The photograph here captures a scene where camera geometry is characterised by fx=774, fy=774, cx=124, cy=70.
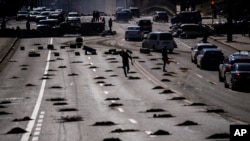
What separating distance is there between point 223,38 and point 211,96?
4956 centimetres

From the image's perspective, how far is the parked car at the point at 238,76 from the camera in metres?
41.0

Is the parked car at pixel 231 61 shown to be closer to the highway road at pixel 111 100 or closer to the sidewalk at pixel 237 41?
the highway road at pixel 111 100

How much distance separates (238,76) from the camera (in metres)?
41.1

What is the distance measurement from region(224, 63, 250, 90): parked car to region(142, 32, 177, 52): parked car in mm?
27464

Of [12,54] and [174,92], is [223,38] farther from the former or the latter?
[174,92]

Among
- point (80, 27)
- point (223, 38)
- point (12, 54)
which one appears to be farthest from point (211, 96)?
point (80, 27)

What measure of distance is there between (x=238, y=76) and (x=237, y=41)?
41342mm

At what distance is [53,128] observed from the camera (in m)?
26.3

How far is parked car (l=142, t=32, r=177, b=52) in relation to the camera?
70312mm

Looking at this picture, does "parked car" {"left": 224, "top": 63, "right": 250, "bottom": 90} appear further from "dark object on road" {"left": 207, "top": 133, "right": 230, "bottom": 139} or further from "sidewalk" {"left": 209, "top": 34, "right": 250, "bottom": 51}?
"sidewalk" {"left": 209, "top": 34, "right": 250, "bottom": 51}

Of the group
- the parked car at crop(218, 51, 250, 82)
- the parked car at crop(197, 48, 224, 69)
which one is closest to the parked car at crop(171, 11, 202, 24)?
the parked car at crop(197, 48, 224, 69)

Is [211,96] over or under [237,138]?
under

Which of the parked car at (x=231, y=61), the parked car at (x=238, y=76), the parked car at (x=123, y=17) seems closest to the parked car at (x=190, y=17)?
the parked car at (x=123, y=17)

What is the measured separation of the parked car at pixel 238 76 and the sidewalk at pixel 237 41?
29019 millimetres
